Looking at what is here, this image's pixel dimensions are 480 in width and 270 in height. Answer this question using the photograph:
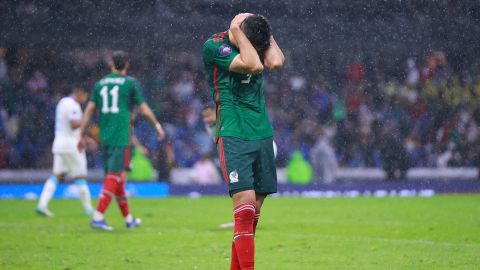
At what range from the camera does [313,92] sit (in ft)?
78.0

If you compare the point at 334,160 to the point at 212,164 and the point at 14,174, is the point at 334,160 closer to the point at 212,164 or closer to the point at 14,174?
the point at 212,164

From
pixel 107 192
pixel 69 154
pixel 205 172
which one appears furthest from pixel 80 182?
pixel 205 172

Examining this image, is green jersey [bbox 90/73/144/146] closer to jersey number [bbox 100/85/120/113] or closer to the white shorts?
jersey number [bbox 100/85/120/113]

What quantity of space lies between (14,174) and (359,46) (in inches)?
330

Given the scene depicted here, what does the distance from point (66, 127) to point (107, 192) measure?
3729 millimetres

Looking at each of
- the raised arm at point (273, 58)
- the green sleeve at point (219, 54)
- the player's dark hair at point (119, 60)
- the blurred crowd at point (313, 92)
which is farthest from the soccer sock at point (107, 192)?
the blurred crowd at point (313, 92)

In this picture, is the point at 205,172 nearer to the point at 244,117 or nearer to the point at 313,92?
the point at 313,92

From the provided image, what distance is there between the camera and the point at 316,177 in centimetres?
2225

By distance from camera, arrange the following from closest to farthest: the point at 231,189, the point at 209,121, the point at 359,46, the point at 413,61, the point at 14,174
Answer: the point at 231,189 < the point at 209,121 < the point at 359,46 < the point at 14,174 < the point at 413,61

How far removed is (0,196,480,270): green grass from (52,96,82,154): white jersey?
111cm

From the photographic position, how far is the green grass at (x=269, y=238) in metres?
8.56

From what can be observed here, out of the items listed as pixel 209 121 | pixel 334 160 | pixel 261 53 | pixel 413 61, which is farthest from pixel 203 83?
pixel 261 53

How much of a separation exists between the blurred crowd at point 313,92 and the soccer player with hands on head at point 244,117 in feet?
37.8

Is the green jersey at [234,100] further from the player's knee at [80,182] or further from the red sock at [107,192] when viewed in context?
the player's knee at [80,182]
